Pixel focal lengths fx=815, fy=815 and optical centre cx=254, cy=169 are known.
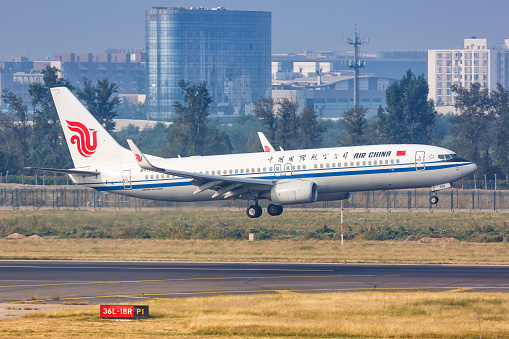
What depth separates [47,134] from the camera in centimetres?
14425

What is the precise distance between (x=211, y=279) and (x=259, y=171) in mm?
16083

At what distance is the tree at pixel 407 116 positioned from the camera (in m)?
138

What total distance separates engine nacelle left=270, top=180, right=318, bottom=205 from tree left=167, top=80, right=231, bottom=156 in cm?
7685

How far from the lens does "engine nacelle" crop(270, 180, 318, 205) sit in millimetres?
54938

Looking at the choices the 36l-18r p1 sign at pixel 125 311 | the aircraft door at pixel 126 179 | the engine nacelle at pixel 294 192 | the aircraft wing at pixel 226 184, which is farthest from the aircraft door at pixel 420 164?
the 36l-18r p1 sign at pixel 125 311

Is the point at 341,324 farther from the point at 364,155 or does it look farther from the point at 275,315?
the point at 364,155

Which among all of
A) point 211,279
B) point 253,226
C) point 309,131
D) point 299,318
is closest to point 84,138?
point 253,226

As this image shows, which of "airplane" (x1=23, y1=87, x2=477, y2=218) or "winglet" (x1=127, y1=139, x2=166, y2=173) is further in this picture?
"airplane" (x1=23, y1=87, x2=477, y2=218)

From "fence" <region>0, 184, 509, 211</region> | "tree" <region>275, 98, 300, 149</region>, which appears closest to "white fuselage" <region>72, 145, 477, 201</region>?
"fence" <region>0, 184, 509, 211</region>

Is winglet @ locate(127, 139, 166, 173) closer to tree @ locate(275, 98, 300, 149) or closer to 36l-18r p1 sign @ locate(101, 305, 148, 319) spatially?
36l-18r p1 sign @ locate(101, 305, 148, 319)

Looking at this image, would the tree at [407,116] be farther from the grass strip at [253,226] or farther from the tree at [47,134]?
the grass strip at [253,226]

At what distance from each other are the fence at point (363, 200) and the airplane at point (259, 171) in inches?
984

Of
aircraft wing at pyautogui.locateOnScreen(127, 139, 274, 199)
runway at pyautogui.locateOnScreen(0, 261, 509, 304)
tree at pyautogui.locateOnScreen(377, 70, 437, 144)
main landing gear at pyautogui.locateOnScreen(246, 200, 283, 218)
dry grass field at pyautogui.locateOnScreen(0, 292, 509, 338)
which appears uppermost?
tree at pyautogui.locateOnScreen(377, 70, 437, 144)

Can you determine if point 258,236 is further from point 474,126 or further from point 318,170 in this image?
point 474,126
